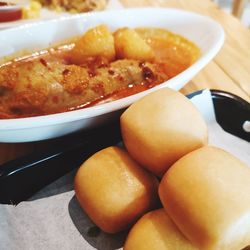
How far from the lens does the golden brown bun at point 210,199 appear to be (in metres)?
0.44

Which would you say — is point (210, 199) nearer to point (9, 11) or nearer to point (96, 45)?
point (96, 45)

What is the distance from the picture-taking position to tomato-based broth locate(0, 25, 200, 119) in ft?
2.42

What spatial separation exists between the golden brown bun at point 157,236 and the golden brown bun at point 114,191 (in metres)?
0.03

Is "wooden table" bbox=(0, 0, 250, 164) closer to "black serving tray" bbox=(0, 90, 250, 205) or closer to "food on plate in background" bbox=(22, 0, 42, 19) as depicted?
"black serving tray" bbox=(0, 90, 250, 205)

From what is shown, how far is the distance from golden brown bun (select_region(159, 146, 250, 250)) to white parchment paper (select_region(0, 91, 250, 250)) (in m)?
0.14

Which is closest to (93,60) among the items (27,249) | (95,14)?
(95,14)

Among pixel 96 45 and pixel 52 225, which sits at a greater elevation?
pixel 96 45

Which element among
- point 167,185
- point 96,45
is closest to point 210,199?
point 167,185

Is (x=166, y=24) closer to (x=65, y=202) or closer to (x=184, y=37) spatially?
(x=184, y=37)

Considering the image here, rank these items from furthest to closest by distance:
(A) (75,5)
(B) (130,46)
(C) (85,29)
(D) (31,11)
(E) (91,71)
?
(A) (75,5) → (D) (31,11) → (C) (85,29) → (B) (130,46) → (E) (91,71)

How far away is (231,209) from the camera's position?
45 centimetres

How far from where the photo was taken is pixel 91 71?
2.69 ft

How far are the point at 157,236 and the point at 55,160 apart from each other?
0.25 metres

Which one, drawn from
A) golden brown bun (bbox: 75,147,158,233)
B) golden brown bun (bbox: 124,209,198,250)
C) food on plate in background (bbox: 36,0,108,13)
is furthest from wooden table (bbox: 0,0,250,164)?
food on plate in background (bbox: 36,0,108,13)
